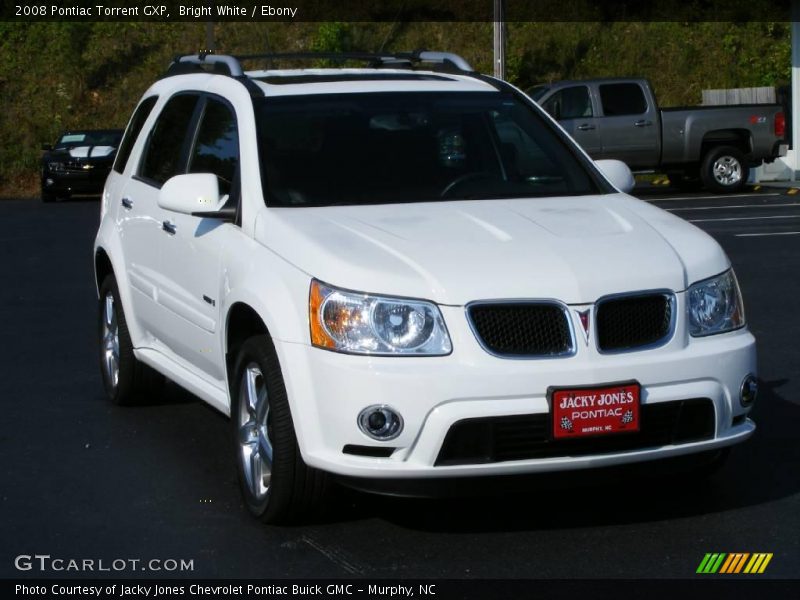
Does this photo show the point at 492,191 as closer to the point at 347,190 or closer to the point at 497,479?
the point at 347,190

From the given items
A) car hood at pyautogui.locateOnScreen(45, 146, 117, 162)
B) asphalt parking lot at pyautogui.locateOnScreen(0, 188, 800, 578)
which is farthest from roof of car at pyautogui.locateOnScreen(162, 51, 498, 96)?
car hood at pyautogui.locateOnScreen(45, 146, 117, 162)

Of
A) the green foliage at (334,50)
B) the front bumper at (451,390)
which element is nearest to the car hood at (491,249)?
the front bumper at (451,390)

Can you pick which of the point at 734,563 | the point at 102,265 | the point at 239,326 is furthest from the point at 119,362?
the point at 734,563

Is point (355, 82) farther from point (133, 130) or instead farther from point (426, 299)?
point (426, 299)

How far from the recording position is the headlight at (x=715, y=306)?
5391 millimetres

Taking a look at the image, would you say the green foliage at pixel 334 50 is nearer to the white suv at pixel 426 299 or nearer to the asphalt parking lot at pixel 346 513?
the asphalt parking lot at pixel 346 513

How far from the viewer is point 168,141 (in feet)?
24.6

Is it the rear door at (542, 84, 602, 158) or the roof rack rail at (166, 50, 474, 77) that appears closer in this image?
the roof rack rail at (166, 50, 474, 77)

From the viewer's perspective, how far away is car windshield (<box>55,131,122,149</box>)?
30000 mm

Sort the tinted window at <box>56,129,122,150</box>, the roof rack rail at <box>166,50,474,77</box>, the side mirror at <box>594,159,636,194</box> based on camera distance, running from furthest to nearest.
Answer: the tinted window at <box>56,129,122,150</box> < the roof rack rail at <box>166,50,474,77</box> < the side mirror at <box>594,159,636,194</box>

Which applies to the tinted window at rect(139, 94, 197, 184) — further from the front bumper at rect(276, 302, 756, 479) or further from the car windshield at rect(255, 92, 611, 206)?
the front bumper at rect(276, 302, 756, 479)

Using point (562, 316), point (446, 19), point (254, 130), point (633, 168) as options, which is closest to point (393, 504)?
point (562, 316)

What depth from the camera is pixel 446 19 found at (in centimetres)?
4394

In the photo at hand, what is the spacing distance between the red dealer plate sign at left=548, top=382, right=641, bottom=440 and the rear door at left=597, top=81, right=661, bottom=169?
19.7 m
